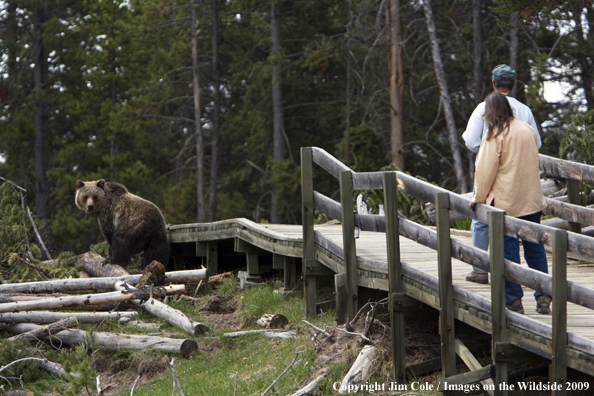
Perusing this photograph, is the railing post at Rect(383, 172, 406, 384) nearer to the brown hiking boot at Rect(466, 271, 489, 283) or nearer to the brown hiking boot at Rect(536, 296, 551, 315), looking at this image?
the brown hiking boot at Rect(466, 271, 489, 283)

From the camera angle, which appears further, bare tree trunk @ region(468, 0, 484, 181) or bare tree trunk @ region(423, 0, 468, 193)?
bare tree trunk @ region(468, 0, 484, 181)

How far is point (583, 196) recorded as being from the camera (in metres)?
Result: 11.9

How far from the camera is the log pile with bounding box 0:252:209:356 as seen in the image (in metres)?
9.42

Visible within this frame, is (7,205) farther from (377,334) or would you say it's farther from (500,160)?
(500,160)

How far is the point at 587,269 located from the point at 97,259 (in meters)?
6.89

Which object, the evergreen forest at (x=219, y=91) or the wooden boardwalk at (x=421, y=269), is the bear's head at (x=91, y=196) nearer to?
the wooden boardwalk at (x=421, y=269)

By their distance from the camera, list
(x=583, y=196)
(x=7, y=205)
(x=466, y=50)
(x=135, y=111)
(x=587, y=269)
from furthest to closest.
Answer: (x=135, y=111) < (x=466, y=50) < (x=7, y=205) < (x=583, y=196) < (x=587, y=269)

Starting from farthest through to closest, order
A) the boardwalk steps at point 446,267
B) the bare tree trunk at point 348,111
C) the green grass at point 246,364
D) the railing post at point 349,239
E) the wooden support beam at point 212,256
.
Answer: the bare tree trunk at point 348,111 < the wooden support beam at point 212,256 < the railing post at point 349,239 < the green grass at point 246,364 < the boardwalk steps at point 446,267

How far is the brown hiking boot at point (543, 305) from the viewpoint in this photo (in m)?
6.18

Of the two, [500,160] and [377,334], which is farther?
[377,334]

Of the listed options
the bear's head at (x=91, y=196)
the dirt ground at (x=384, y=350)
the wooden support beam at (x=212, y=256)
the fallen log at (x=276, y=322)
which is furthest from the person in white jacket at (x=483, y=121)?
the bear's head at (x=91, y=196)

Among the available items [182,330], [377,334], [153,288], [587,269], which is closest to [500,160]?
[377,334]

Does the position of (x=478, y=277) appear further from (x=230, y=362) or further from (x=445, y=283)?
(x=230, y=362)

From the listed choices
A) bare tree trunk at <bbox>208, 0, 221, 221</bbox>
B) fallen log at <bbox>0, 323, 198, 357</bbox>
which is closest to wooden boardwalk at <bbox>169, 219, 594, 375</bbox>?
fallen log at <bbox>0, 323, 198, 357</bbox>
